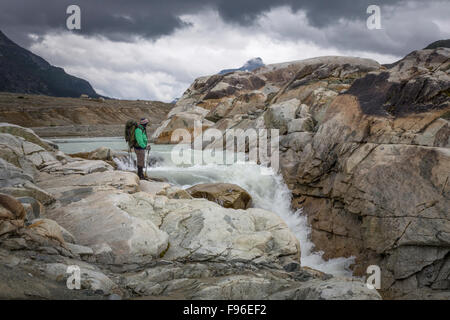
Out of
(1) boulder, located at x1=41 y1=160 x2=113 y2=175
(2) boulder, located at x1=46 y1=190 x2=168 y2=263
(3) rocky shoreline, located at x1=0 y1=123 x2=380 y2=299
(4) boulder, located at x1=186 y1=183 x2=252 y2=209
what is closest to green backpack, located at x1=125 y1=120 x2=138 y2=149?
(1) boulder, located at x1=41 y1=160 x2=113 y2=175

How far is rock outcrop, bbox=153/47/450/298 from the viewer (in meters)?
8.34

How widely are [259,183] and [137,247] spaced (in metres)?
8.93

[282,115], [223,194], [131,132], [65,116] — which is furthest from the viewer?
[65,116]

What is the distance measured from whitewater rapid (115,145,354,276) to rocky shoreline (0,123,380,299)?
366cm

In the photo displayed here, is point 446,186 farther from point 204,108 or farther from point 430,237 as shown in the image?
point 204,108

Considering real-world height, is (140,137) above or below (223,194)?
above

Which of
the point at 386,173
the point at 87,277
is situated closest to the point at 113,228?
the point at 87,277

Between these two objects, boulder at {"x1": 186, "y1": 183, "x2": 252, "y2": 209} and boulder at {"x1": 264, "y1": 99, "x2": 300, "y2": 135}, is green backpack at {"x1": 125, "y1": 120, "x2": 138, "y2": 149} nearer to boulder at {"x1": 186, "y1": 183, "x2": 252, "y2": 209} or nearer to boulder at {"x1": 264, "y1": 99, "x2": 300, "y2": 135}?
boulder at {"x1": 186, "y1": 183, "x2": 252, "y2": 209}

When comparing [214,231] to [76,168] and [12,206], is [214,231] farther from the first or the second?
[76,168]

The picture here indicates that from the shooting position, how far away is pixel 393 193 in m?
9.11

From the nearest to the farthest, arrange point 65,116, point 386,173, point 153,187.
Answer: point 386,173 → point 153,187 → point 65,116

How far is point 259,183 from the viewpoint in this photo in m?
14.7

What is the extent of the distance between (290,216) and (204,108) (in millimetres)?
24046
